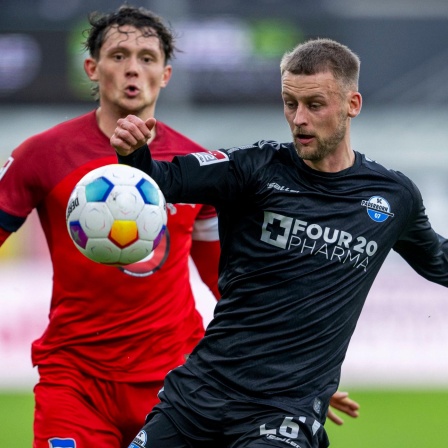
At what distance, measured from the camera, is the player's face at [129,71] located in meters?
5.60

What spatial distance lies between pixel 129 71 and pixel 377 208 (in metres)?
1.72

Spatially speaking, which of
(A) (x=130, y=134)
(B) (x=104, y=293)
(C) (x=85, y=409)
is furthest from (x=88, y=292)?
(A) (x=130, y=134)

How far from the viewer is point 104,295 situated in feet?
17.7

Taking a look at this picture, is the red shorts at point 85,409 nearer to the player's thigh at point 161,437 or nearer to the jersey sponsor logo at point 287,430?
the player's thigh at point 161,437

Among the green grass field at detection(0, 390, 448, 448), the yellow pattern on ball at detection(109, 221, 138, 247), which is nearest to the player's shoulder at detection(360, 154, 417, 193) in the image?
the yellow pattern on ball at detection(109, 221, 138, 247)

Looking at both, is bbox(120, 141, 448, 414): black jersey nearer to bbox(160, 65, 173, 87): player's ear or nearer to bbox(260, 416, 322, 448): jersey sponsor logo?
bbox(260, 416, 322, 448): jersey sponsor logo

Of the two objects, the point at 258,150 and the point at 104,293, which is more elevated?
the point at 258,150

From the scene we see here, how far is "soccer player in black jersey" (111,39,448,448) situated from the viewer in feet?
14.2

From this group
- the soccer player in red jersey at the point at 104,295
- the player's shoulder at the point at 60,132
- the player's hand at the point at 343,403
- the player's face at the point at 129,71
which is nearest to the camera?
the player's hand at the point at 343,403

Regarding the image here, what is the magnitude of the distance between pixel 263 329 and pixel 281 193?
0.59m

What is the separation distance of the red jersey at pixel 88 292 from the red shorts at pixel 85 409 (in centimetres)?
6

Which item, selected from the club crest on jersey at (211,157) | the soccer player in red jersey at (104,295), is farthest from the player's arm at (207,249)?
the club crest on jersey at (211,157)

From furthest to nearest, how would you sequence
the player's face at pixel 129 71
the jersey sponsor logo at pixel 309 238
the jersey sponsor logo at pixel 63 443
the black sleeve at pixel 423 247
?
the player's face at pixel 129 71
the jersey sponsor logo at pixel 63 443
the black sleeve at pixel 423 247
the jersey sponsor logo at pixel 309 238

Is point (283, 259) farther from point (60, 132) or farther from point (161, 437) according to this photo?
point (60, 132)
